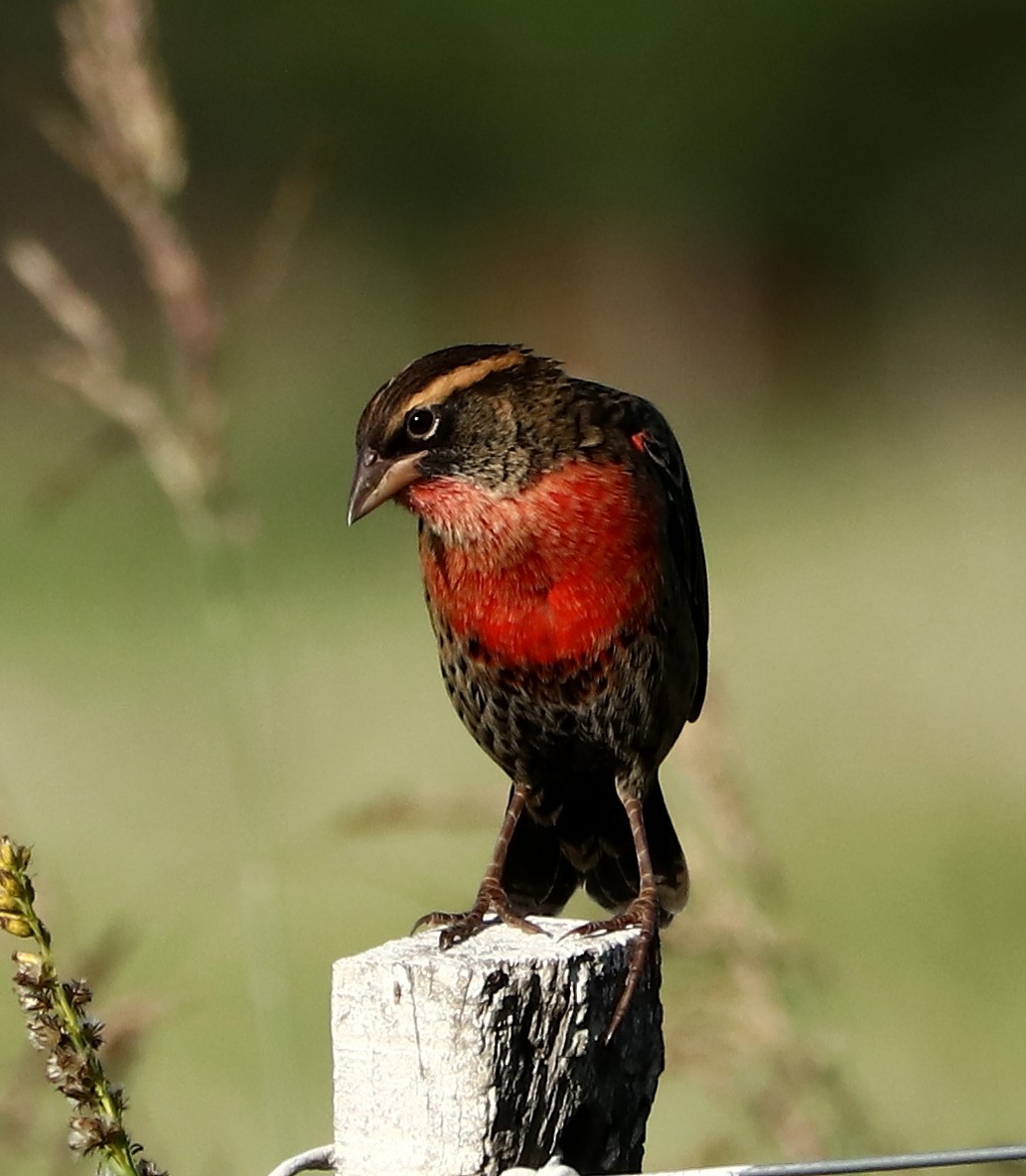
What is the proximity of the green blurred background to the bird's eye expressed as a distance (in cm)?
378

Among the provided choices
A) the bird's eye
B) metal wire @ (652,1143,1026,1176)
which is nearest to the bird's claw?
metal wire @ (652,1143,1026,1176)

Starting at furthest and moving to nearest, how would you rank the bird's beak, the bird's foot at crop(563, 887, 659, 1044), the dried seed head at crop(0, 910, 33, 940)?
1. the bird's beak
2. the bird's foot at crop(563, 887, 659, 1044)
3. the dried seed head at crop(0, 910, 33, 940)

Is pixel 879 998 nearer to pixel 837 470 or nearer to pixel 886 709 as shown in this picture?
pixel 886 709

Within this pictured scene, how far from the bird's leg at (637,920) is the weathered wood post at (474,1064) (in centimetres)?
2

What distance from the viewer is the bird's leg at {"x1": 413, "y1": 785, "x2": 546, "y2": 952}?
224 cm

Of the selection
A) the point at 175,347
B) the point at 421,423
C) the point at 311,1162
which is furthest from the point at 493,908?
the point at 175,347

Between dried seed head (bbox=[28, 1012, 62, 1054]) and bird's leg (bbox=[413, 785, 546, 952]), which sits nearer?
dried seed head (bbox=[28, 1012, 62, 1054])

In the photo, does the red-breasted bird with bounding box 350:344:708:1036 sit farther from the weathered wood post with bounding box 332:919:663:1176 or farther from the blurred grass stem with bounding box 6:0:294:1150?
the weathered wood post with bounding box 332:919:663:1176

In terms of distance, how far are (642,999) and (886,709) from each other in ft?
23.5

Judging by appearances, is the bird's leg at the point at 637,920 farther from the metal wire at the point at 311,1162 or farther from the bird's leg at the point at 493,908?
the metal wire at the point at 311,1162

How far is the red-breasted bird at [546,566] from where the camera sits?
2863 millimetres


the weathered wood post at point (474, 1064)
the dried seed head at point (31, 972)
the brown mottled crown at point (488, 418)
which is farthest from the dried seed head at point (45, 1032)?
the brown mottled crown at point (488, 418)

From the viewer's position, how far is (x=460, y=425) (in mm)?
2902

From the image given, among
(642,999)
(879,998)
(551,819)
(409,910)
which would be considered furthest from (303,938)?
(642,999)
